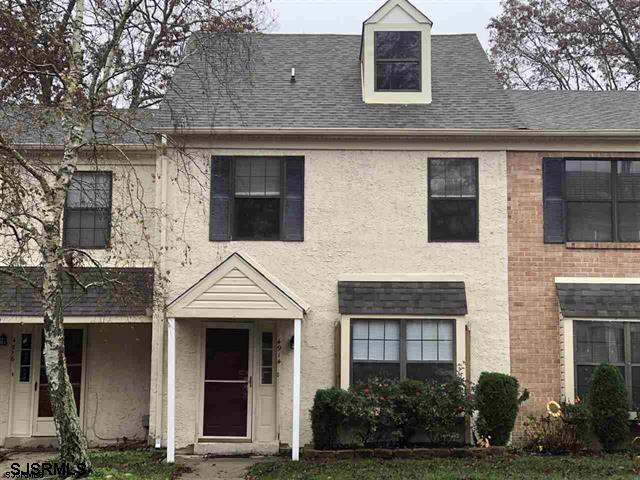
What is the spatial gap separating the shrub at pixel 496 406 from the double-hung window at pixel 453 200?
2721 millimetres

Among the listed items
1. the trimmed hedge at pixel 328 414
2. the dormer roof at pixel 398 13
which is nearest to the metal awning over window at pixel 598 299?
the trimmed hedge at pixel 328 414

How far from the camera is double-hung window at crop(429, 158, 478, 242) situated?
544 inches

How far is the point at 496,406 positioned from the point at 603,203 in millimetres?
4329

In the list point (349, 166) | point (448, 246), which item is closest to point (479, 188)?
point (448, 246)

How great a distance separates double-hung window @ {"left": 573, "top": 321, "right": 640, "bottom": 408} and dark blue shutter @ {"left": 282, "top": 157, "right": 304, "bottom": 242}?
518cm

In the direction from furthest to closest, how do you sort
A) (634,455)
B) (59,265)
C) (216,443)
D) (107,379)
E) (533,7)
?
(533,7), (107,379), (216,443), (634,455), (59,265)

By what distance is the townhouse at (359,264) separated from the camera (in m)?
13.3

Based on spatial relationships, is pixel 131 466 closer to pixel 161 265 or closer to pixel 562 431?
pixel 161 265

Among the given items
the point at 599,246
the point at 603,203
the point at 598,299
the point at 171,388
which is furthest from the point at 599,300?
the point at 171,388

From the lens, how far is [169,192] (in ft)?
45.6

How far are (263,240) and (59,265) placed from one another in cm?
423

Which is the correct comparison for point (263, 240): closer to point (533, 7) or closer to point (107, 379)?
point (107, 379)

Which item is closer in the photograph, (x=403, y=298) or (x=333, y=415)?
(x=333, y=415)

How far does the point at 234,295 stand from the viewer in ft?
41.6
